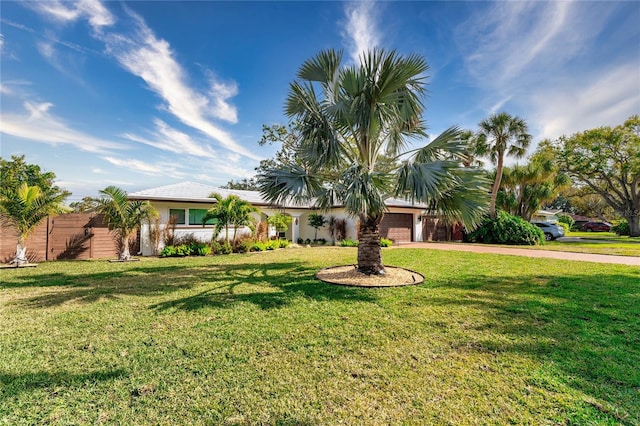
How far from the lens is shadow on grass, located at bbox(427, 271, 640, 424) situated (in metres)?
3.09

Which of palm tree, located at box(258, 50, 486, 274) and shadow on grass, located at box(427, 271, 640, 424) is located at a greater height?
palm tree, located at box(258, 50, 486, 274)

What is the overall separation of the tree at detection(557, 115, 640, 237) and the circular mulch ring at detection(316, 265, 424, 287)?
29.3m

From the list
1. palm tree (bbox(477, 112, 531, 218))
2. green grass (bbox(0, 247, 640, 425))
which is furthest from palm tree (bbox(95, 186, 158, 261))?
palm tree (bbox(477, 112, 531, 218))

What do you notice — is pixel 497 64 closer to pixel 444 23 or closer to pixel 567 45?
pixel 567 45

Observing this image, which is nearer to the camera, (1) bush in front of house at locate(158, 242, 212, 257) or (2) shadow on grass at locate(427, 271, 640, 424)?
(2) shadow on grass at locate(427, 271, 640, 424)

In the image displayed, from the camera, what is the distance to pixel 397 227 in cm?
2120

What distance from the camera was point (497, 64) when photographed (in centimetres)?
1073

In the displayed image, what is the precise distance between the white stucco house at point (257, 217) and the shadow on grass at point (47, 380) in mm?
6457

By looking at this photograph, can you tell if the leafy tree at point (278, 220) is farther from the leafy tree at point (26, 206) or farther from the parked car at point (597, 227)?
the parked car at point (597, 227)

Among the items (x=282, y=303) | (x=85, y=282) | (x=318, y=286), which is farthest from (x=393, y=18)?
(x=85, y=282)

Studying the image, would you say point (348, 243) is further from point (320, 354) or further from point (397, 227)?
point (320, 354)

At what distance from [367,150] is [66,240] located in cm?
1338

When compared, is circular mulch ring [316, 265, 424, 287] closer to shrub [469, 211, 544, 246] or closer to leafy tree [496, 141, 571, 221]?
shrub [469, 211, 544, 246]

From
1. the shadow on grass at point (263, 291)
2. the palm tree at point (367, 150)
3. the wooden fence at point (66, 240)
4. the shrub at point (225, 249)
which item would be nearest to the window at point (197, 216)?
the shrub at point (225, 249)
